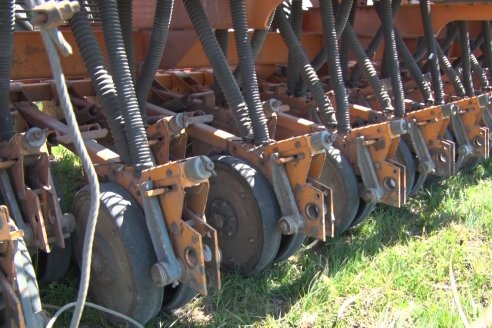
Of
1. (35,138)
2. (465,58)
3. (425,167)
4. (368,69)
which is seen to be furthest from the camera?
(465,58)

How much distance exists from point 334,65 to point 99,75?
128 centimetres

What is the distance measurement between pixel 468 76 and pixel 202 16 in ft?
7.44

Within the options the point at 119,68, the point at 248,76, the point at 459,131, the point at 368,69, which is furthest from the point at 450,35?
the point at 119,68

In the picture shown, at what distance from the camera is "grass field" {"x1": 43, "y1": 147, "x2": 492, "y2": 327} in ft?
6.92

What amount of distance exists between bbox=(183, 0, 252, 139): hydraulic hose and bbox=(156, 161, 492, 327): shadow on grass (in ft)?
1.96

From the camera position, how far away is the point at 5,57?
1.77 meters

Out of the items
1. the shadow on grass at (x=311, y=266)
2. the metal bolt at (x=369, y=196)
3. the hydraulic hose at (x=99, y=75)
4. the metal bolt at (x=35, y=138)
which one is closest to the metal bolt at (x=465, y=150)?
the shadow on grass at (x=311, y=266)

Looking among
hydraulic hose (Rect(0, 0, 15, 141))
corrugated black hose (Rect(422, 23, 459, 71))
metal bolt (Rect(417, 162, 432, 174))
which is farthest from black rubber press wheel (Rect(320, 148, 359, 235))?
corrugated black hose (Rect(422, 23, 459, 71))

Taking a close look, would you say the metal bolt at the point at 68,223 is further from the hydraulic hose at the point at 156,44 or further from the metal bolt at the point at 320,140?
the metal bolt at the point at 320,140

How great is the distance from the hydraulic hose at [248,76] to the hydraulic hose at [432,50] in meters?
1.52

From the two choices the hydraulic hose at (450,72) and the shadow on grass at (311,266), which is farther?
the hydraulic hose at (450,72)

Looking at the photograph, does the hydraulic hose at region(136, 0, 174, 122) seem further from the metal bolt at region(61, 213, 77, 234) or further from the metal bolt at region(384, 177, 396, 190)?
the metal bolt at region(384, 177, 396, 190)

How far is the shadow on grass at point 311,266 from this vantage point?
2.11 meters

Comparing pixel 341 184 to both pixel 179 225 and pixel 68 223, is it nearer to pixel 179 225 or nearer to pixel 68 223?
pixel 179 225
